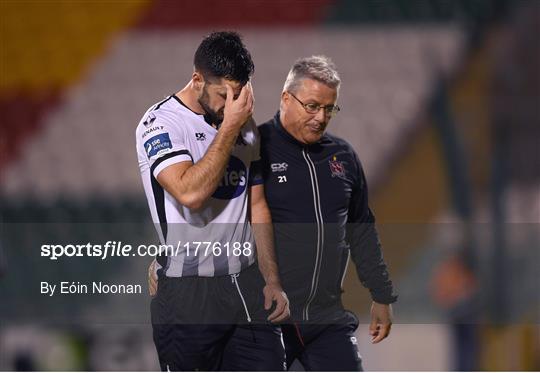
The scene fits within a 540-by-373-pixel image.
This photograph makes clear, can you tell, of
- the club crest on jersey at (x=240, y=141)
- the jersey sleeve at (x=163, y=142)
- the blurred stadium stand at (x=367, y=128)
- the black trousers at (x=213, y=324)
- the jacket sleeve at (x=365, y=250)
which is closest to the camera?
the jersey sleeve at (x=163, y=142)

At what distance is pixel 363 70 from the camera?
7.31m

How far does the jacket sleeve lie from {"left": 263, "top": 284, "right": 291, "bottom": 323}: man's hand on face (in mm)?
423

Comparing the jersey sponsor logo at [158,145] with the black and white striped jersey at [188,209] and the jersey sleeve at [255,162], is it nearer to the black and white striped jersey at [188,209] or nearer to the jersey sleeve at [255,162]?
the black and white striped jersey at [188,209]


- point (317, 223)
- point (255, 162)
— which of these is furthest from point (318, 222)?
point (255, 162)

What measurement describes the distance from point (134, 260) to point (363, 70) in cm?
262

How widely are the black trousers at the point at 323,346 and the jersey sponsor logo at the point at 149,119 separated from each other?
0.93m

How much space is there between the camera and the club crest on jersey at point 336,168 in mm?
3370

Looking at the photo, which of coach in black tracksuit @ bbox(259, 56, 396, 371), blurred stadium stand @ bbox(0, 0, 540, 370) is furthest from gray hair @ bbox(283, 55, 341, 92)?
blurred stadium stand @ bbox(0, 0, 540, 370)

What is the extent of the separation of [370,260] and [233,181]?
27.7 inches

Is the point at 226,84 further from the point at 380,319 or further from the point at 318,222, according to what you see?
the point at 380,319

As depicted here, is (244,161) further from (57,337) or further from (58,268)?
(58,268)

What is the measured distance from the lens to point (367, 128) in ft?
23.2

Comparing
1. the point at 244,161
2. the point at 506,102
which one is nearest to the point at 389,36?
the point at 506,102

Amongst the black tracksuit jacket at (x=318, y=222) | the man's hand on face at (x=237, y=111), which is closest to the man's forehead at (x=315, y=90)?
the black tracksuit jacket at (x=318, y=222)
